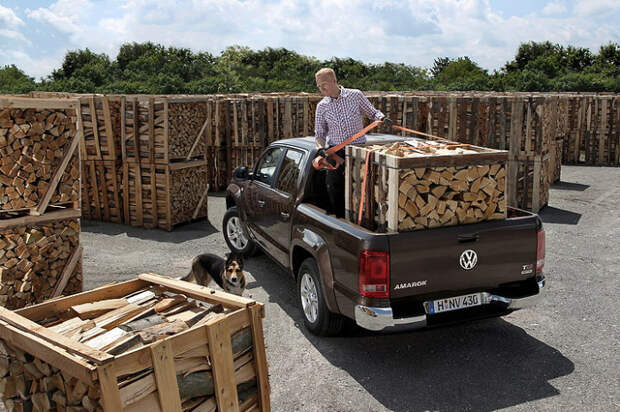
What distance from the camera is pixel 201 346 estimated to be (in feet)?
10.9

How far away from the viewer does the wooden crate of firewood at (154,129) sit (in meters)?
10.7

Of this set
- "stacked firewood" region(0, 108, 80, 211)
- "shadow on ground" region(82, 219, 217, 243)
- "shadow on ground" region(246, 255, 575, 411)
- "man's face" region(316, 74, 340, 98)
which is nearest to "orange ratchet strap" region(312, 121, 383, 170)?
"man's face" region(316, 74, 340, 98)

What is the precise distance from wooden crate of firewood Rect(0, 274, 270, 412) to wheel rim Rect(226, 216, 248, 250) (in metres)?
4.57

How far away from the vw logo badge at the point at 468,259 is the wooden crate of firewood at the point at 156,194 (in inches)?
279

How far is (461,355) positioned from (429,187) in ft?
5.78

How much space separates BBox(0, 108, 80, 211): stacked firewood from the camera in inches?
239

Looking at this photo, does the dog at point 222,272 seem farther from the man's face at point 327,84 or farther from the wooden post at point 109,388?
the wooden post at point 109,388

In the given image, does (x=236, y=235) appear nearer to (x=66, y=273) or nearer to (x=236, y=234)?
(x=236, y=234)

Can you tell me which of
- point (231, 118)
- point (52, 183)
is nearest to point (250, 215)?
point (52, 183)

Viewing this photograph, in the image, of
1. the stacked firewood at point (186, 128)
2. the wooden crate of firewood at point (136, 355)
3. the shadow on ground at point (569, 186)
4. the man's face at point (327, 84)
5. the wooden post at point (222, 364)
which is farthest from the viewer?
the shadow on ground at point (569, 186)

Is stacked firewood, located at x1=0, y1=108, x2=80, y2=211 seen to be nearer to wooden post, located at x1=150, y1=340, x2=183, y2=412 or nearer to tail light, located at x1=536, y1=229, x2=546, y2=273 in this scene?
wooden post, located at x1=150, y1=340, x2=183, y2=412

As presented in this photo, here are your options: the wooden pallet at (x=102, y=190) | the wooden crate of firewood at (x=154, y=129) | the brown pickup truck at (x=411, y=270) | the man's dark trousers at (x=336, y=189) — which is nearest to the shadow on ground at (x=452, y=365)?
the brown pickup truck at (x=411, y=270)

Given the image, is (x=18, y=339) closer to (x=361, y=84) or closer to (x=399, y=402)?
(x=399, y=402)

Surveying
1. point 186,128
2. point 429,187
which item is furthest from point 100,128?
point 429,187
